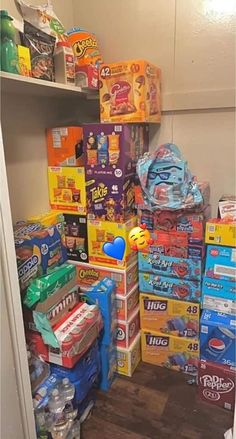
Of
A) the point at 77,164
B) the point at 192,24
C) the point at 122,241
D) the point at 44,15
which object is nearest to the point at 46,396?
the point at 122,241

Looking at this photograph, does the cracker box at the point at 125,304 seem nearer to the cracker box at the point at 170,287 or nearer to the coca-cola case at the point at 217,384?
the cracker box at the point at 170,287

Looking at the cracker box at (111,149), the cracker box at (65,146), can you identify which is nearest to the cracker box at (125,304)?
the cracker box at (111,149)

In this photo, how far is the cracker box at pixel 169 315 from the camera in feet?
5.56

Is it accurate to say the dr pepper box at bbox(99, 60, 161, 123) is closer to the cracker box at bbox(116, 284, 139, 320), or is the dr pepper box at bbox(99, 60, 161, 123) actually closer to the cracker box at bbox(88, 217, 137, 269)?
the cracker box at bbox(88, 217, 137, 269)

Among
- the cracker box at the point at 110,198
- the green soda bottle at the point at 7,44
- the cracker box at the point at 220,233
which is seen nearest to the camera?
the green soda bottle at the point at 7,44

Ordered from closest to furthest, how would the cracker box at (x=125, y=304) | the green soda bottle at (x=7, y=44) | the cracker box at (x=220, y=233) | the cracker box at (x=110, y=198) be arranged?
1. the green soda bottle at (x=7, y=44)
2. the cracker box at (x=220, y=233)
3. the cracker box at (x=110, y=198)
4. the cracker box at (x=125, y=304)

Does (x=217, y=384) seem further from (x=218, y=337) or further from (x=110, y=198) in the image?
(x=110, y=198)

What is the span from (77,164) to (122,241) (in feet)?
1.51

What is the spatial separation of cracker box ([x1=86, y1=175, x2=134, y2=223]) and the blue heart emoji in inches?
3.9

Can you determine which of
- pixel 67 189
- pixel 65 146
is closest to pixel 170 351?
pixel 67 189

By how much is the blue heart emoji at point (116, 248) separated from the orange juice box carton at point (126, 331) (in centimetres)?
36

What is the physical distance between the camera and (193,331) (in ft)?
5.61

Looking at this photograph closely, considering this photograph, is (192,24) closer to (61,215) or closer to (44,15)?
(44,15)

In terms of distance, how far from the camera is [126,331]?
1724 millimetres
